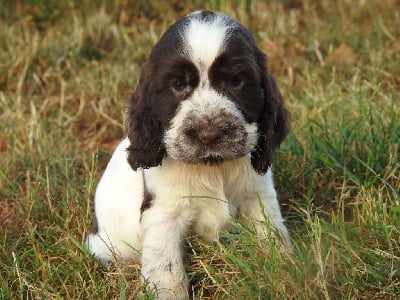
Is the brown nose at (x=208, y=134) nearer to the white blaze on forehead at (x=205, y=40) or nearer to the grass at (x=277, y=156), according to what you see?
the white blaze on forehead at (x=205, y=40)

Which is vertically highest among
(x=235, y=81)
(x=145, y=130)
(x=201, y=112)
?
(x=235, y=81)

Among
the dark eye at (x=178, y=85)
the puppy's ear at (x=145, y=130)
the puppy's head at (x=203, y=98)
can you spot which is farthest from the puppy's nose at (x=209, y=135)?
the puppy's ear at (x=145, y=130)

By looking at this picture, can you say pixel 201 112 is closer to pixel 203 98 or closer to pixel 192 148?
pixel 203 98

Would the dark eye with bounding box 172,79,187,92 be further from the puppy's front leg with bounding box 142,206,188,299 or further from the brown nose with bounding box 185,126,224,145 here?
the puppy's front leg with bounding box 142,206,188,299

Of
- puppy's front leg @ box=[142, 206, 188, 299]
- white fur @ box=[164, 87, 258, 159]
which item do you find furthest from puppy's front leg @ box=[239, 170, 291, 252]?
white fur @ box=[164, 87, 258, 159]

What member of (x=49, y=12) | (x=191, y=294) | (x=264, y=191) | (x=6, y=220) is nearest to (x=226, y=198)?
(x=264, y=191)

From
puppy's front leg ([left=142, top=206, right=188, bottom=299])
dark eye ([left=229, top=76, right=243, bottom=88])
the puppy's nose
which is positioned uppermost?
dark eye ([left=229, top=76, right=243, bottom=88])

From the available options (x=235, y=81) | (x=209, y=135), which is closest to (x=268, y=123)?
(x=235, y=81)
